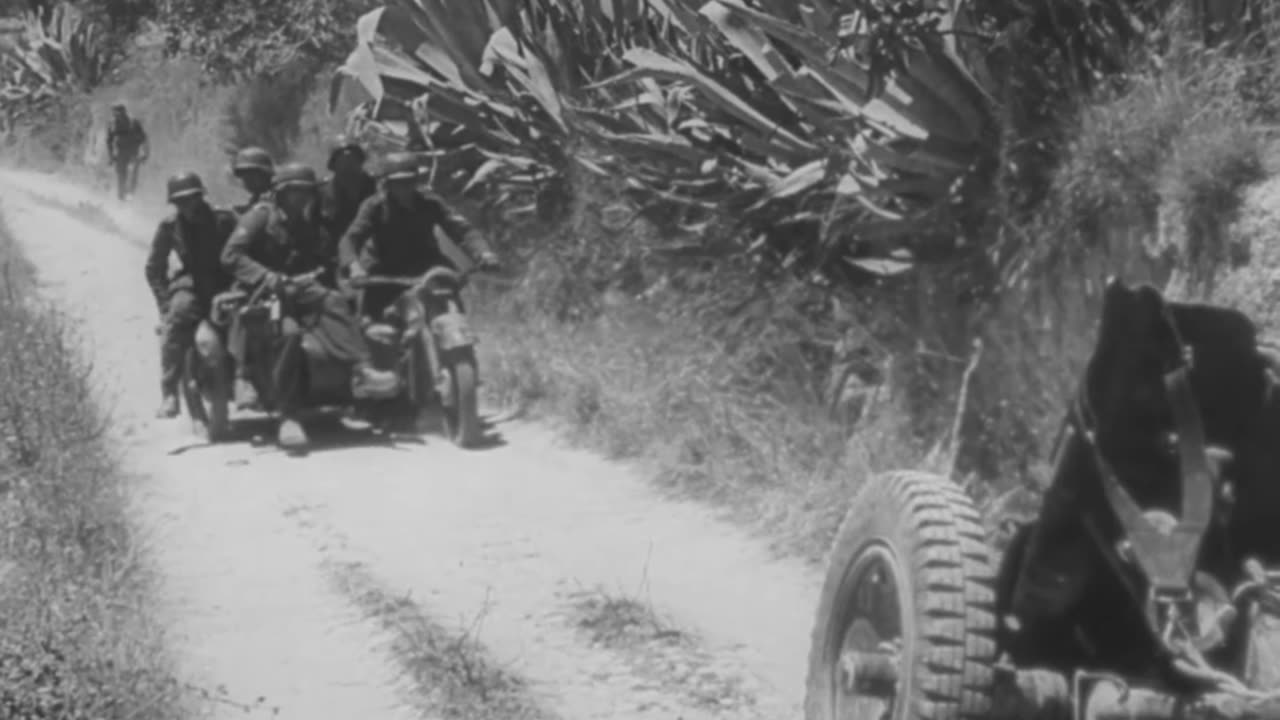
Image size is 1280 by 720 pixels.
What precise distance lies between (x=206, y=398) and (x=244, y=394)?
0.81ft

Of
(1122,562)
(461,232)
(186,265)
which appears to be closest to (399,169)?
(461,232)

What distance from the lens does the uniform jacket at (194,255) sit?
41.4ft

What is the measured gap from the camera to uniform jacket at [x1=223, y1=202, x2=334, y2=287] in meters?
12.0

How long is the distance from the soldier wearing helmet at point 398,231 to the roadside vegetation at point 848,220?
3.02 feet

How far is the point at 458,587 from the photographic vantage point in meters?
7.95

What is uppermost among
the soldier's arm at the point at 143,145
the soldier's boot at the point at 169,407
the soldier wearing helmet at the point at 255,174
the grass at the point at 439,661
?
the soldier wearing helmet at the point at 255,174

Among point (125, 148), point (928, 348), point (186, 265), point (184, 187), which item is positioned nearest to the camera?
point (928, 348)

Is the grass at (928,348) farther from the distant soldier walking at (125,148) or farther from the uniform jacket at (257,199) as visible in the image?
the distant soldier walking at (125,148)

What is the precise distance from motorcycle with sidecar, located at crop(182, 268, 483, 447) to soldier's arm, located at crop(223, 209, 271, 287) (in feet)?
0.37

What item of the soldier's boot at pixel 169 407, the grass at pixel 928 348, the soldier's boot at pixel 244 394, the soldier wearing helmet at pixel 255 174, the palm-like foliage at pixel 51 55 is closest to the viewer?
the grass at pixel 928 348

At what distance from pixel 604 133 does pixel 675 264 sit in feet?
2.70

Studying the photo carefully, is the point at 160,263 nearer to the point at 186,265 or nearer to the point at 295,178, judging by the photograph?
the point at 186,265

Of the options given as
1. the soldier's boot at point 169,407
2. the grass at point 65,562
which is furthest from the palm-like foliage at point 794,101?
the grass at point 65,562

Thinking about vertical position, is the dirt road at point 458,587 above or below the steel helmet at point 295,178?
below
